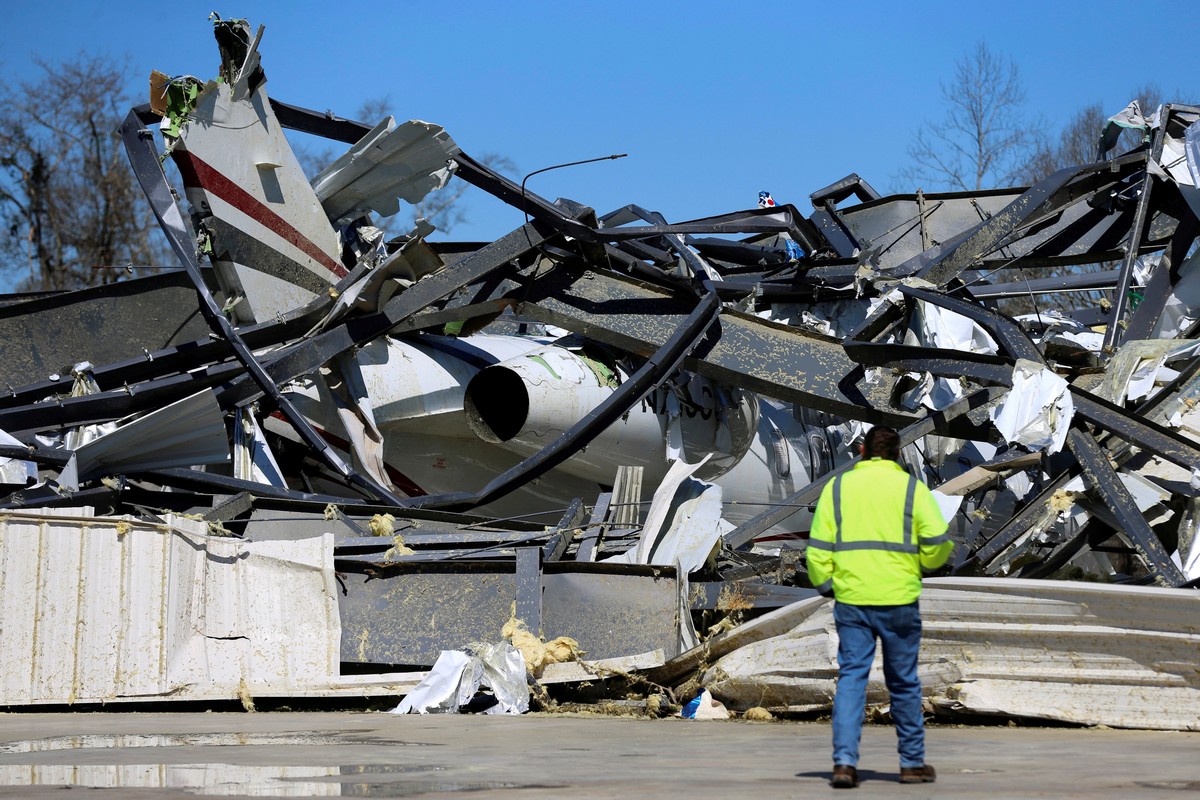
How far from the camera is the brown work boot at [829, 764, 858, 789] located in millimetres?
4539

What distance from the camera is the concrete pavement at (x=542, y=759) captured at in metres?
4.41

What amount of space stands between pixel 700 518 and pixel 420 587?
2.21 metres

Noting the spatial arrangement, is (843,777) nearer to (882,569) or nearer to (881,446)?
(882,569)

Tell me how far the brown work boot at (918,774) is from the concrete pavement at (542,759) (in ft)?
0.17

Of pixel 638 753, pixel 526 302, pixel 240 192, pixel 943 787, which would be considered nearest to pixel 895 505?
pixel 943 787

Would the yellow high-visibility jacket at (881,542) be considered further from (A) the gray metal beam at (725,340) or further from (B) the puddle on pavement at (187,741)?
(A) the gray metal beam at (725,340)

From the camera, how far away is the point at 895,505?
5125 millimetres

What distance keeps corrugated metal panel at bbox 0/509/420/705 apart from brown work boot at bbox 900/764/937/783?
170 inches

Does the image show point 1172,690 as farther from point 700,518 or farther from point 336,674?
point 336,674

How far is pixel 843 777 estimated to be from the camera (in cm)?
454

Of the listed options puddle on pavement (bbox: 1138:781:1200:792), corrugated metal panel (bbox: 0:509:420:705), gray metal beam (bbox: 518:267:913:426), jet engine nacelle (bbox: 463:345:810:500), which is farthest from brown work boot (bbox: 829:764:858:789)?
jet engine nacelle (bbox: 463:345:810:500)

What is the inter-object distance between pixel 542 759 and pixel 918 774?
4.96ft

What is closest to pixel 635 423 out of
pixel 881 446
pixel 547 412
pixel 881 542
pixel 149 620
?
pixel 547 412

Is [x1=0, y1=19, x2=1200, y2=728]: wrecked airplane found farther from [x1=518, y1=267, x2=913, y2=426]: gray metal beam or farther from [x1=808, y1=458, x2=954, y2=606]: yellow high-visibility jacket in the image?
[x1=808, y1=458, x2=954, y2=606]: yellow high-visibility jacket
